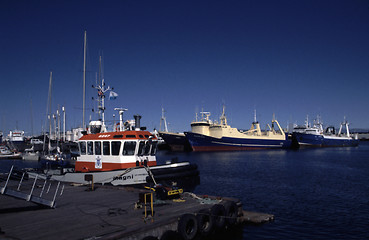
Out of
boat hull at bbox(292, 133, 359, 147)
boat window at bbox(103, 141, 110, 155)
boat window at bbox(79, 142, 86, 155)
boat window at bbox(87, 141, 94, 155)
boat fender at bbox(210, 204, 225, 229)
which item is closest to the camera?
boat fender at bbox(210, 204, 225, 229)

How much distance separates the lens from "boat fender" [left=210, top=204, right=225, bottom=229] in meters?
12.0

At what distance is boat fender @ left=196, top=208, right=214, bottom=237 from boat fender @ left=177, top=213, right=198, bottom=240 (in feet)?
1.26

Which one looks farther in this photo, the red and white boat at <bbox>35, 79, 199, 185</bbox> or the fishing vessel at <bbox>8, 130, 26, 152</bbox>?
the fishing vessel at <bbox>8, 130, 26, 152</bbox>

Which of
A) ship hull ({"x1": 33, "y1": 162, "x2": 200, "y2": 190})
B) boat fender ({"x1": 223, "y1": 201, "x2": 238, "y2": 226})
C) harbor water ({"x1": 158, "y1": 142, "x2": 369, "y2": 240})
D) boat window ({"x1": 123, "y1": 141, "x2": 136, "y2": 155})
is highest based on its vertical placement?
boat window ({"x1": 123, "y1": 141, "x2": 136, "y2": 155})

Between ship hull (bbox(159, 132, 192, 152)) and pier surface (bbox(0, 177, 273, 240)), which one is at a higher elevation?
ship hull (bbox(159, 132, 192, 152))

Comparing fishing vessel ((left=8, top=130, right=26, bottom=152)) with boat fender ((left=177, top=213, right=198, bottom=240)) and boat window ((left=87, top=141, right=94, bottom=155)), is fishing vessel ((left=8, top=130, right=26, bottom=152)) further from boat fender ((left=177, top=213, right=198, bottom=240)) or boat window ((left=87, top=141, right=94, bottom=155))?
boat fender ((left=177, top=213, right=198, bottom=240))

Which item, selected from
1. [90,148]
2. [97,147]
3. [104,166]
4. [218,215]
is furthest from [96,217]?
[90,148]

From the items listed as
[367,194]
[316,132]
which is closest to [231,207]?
[367,194]

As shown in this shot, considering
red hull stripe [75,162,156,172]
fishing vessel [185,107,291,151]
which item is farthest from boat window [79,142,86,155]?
fishing vessel [185,107,291,151]

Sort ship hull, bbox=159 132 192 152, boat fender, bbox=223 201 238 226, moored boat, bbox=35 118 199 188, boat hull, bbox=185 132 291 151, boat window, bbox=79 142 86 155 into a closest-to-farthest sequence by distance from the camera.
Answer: boat fender, bbox=223 201 238 226 → moored boat, bbox=35 118 199 188 → boat window, bbox=79 142 86 155 → boat hull, bbox=185 132 291 151 → ship hull, bbox=159 132 192 152

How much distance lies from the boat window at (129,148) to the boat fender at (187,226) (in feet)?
35.5

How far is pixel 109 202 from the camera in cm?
1373

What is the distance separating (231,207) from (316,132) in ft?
360

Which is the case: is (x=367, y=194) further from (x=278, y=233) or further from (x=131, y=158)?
(x=131, y=158)
